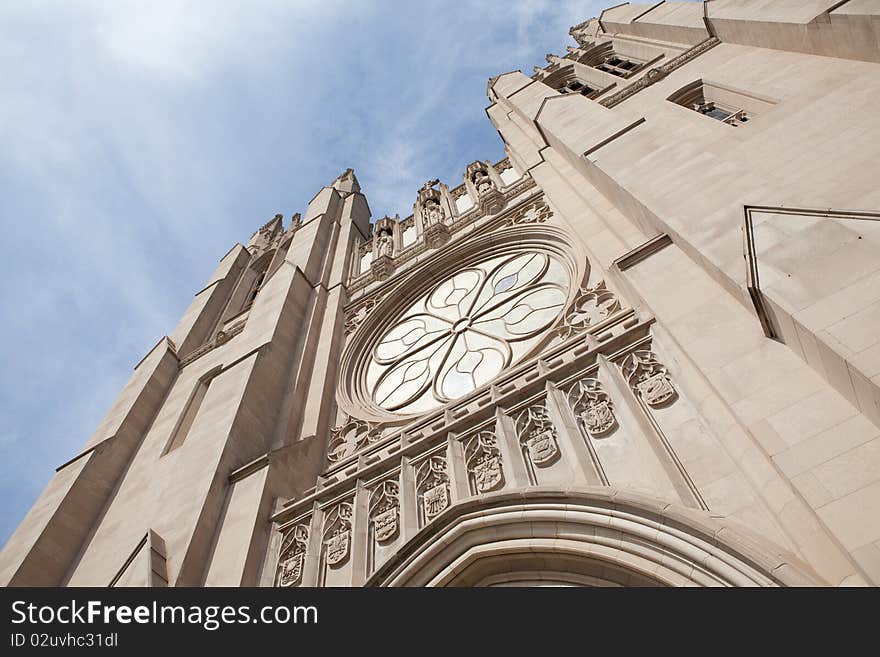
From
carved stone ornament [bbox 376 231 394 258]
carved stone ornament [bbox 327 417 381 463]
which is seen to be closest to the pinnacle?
carved stone ornament [bbox 376 231 394 258]

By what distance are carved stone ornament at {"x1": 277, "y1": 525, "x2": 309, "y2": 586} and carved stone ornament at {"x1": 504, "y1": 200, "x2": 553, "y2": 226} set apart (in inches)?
293

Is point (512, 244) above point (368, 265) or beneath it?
beneath

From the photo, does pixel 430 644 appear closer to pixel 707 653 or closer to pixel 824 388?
pixel 707 653

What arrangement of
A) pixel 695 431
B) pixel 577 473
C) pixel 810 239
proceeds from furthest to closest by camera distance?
pixel 577 473 < pixel 695 431 < pixel 810 239

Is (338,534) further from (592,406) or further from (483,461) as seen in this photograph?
(592,406)

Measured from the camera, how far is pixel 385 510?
721 cm

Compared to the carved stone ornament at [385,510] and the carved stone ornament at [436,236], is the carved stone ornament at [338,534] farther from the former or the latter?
the carved stone ornament at [436,236]

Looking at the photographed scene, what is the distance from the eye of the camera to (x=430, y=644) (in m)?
3.75

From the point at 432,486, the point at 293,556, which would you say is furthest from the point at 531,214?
the point at 293,556

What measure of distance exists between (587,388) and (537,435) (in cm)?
71

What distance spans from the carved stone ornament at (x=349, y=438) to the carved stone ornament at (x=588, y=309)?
125 inches

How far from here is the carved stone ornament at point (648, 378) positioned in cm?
594

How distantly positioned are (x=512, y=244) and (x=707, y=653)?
396 inches

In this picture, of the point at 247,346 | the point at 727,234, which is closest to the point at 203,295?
the point at 247,346
